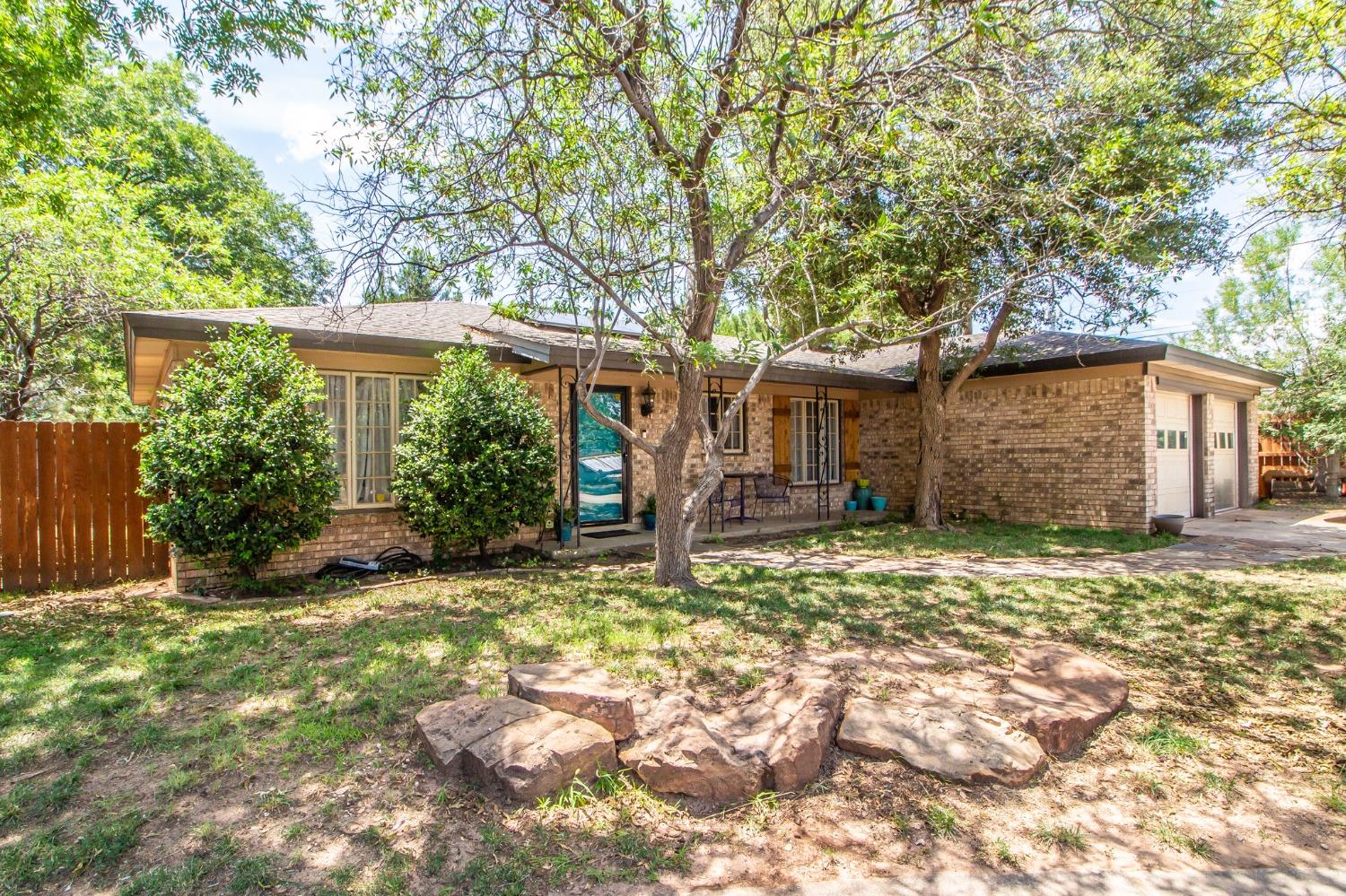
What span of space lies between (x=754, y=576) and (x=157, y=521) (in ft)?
18.1

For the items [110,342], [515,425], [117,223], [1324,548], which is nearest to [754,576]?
[515,425]

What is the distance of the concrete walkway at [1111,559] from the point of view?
23.7 ft

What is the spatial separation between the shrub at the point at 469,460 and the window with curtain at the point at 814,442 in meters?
6.24

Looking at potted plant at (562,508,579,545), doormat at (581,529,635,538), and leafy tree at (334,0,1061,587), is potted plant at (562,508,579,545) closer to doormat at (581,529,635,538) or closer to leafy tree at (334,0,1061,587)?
doormat at (581,529,635,538)

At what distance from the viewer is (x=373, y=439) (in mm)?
7891

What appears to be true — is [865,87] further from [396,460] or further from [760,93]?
[396,460]

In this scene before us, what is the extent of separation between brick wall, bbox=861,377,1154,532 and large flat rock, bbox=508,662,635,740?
9.62 m

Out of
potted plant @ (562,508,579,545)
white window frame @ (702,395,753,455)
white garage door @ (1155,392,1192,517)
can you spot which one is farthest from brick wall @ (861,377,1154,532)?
potted plant @ (562,508,579,545)

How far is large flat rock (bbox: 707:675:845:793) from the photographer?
2.89 metres

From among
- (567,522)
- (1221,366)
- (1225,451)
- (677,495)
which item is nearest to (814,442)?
(567,522)

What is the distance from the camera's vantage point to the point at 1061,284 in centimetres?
817

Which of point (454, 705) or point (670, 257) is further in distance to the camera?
point (670, 257)

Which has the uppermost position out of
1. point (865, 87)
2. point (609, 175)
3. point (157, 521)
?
point (865, 87)

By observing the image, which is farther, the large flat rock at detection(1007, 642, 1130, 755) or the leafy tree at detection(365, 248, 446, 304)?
the leafy tree at detection(365, 248, 446, 304)
